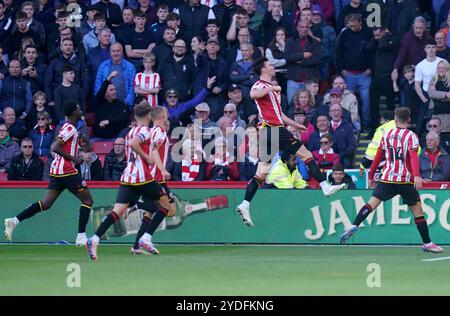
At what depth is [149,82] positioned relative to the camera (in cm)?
2375

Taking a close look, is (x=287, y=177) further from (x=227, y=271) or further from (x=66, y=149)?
(x=227, y=271)

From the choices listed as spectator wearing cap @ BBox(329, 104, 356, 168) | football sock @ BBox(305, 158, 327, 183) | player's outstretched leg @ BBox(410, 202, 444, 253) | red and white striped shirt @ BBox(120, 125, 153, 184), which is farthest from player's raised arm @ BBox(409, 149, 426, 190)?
spectator wearing cap @ BBox(329, 104, 356, 168)

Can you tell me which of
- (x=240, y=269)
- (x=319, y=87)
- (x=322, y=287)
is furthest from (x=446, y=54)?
(x=322, y=287)

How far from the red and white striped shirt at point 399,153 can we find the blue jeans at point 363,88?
5.92 meters

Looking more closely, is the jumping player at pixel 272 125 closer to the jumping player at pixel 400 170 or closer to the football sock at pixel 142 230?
the jumping player at pixel 400 170

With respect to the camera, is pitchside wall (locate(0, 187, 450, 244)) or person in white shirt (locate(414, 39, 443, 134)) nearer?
pitchside wall (locate(0, 187, 450, 244))

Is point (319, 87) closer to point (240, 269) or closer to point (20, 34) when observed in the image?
point (20, 34)

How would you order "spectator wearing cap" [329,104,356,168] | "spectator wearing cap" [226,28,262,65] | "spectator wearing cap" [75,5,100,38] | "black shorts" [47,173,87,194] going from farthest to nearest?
"spectator wearing cap" [75,5,100,38], "spectator wearing cap" [226,28,262,65], "spectator wearing cap" [329,104,356,168], "black shorts" [47,173,87,194]

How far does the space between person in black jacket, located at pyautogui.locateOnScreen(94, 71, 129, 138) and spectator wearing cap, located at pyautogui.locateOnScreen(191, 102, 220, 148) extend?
1.87 meters

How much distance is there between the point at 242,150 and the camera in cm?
2169

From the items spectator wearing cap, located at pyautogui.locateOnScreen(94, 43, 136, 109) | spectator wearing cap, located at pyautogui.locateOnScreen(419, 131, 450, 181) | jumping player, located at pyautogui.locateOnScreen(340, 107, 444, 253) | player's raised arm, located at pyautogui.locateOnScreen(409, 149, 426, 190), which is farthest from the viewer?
spectator wearing cap, located at pyautogui.locateOnScreen(94, 43, 136, 109)

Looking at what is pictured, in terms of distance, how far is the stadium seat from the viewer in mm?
23656

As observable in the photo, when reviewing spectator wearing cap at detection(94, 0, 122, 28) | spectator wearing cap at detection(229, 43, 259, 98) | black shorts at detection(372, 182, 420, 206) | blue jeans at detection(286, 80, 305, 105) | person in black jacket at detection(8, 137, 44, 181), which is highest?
spectator wearing cap at detection(94, 0, 122, 28)

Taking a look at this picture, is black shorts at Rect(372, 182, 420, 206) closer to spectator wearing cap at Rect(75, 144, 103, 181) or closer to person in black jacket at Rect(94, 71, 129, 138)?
spectator wearing cap at Rect(75, 144, 103, 181)
